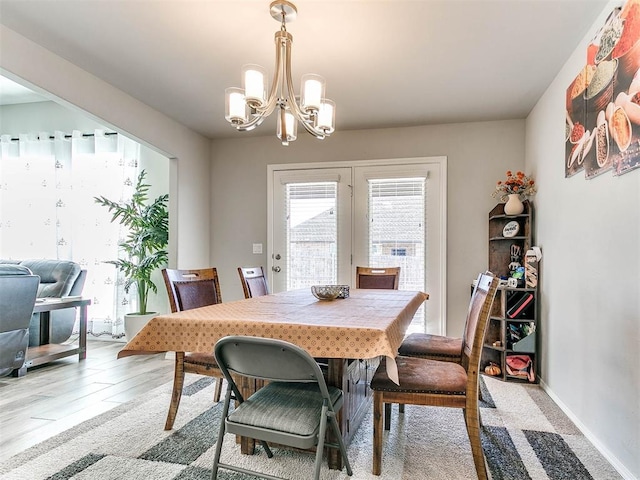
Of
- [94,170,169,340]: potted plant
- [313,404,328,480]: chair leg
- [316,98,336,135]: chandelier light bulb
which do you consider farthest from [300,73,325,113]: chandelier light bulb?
[94,170,169,340]: potted plant

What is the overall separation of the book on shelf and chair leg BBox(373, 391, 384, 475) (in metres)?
2.05

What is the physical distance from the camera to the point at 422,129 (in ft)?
13.8

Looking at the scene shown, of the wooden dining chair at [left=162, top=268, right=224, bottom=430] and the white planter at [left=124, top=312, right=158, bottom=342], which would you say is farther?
the white planter at [left=124, top=312, right=158, bottom=342]

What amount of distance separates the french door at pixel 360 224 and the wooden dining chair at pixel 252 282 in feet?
4.06

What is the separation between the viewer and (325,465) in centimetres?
189

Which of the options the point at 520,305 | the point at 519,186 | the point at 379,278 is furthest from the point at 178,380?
the point at 519,186

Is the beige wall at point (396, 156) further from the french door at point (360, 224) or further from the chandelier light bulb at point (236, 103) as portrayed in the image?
the chandelier light bulb at point (236, 103)

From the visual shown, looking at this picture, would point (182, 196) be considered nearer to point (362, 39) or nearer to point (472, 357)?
point (362, 39)

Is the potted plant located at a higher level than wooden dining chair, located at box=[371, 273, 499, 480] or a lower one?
higher

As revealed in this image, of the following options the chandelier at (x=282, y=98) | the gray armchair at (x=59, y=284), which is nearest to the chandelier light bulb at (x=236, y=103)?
the chandelier at (x=282, y=98)

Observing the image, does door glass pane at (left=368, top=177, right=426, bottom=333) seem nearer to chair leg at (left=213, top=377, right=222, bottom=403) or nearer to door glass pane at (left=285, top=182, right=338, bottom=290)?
door glass pane at (left=285, top=182, right=338, bottom=290)

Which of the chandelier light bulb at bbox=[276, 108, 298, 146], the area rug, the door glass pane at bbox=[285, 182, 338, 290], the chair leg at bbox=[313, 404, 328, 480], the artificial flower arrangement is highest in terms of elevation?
the chandelier light bulb at bbox=[276, 108, 298, 146]

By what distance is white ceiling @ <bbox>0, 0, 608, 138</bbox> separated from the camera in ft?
7.22

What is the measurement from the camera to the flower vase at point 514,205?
356 cm
